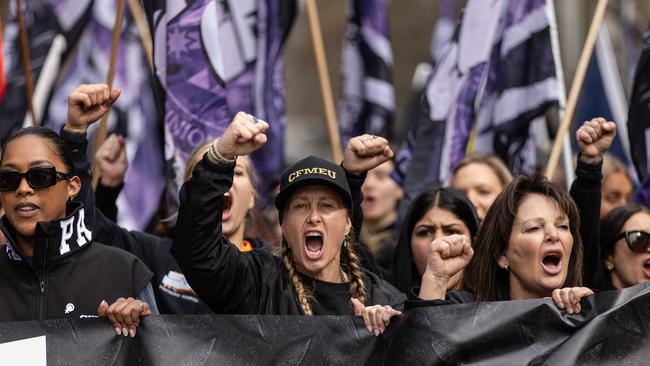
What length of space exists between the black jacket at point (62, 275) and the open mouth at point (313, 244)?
646 mm

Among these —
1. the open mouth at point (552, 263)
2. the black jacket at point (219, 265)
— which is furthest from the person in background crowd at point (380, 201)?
the black jacket at point (219, 265)

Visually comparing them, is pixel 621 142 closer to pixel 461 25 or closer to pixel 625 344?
pixel 461 25

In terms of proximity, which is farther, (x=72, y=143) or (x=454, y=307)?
(x=72, y=143)

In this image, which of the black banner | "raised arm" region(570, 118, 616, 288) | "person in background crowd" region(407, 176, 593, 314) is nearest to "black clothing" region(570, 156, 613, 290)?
"raised arm" region(570, 118, 616, 288)

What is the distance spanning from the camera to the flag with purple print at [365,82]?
32.2 feet

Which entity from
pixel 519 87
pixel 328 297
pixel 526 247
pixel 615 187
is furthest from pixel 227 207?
pixel 615 187

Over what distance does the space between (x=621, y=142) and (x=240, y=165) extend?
5603 millimetres

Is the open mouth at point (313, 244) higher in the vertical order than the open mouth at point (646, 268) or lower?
higher

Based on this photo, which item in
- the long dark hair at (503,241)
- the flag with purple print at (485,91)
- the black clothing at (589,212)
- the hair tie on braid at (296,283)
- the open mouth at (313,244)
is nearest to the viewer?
the hair tie on braid at (296,283)

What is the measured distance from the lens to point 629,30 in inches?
511

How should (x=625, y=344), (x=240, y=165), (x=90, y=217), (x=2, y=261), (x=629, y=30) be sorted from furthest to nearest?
1. (x=629, y=30)
2. (x=240, y=165)
3. (x=90, y=217)
4. (x=2, y=261)
5. (x=625, y=344)

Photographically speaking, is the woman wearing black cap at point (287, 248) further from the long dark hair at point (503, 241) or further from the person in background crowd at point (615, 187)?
the person in background crowd at point (615, 187)

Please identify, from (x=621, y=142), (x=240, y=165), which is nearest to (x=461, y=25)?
(x=240, y=165)

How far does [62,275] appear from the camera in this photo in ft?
17.6
